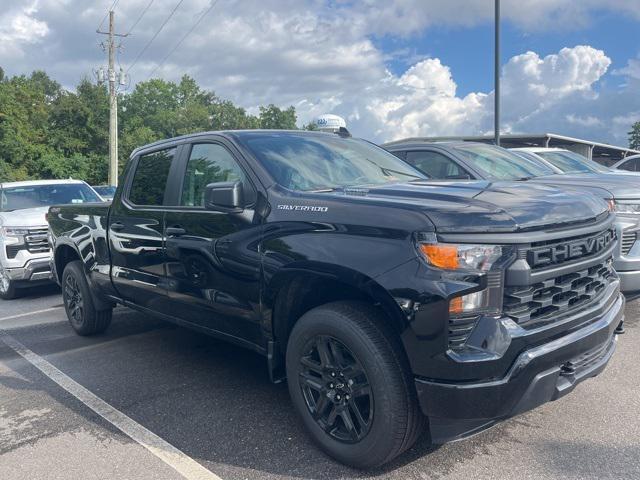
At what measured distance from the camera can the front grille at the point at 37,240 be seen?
816 cm

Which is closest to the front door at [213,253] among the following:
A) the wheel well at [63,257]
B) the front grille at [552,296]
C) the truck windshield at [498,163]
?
the front grille at [552,296]

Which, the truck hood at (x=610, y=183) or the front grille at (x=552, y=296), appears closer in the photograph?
the front grille at (x=552, y=296)

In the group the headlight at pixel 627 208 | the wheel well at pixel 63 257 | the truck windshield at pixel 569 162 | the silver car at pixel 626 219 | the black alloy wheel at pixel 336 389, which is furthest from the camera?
the truck windshield at pixel 569 162

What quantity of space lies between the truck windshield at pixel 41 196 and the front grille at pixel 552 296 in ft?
26.2

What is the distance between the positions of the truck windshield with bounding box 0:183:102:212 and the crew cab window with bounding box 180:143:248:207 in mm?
5617

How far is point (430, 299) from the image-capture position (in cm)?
264

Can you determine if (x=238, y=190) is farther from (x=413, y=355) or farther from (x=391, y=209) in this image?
(x=413, y=355)

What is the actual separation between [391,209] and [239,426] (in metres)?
1.79

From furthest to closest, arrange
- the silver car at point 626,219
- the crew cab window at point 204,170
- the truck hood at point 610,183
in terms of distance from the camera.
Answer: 1. the truck hood at point 610,183
2. the silver car at point 626,219
3. the crew cab window at point 204,170

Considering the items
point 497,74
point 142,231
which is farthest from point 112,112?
point 142,231

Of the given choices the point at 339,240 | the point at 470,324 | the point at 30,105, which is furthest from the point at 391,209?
the point at 30,105

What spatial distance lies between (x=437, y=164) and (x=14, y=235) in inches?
230

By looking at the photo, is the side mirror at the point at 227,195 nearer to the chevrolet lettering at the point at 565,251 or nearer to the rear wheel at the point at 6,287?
the chevrolet lettering at the point at 565,251

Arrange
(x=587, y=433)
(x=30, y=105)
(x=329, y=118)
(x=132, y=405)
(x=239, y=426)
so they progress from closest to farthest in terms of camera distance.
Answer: (x=587, y=433)
(x=239, y=426)
(x=132, y=405)
(x=329, y=118)
(x=30, y=105)
